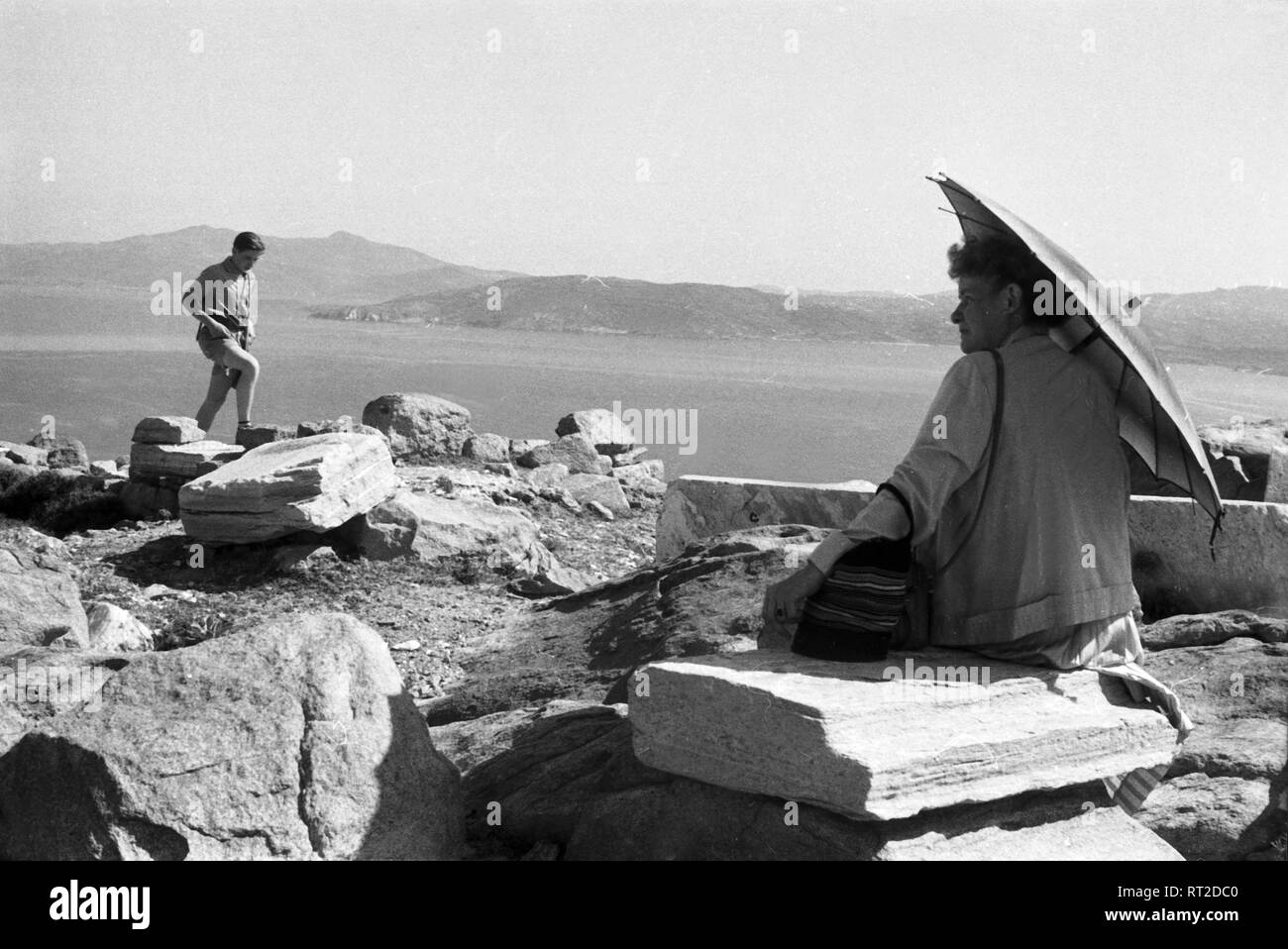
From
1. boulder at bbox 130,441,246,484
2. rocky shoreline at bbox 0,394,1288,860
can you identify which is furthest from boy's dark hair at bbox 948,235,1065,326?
boulder at bbox 130,441,246,484

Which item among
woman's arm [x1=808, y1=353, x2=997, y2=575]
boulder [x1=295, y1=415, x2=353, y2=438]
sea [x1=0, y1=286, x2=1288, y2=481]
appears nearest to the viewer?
woman's arm [x1=808, y1=353, x2=997, y2=575]

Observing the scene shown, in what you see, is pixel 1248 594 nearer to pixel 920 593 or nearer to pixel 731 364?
pixel 920 593

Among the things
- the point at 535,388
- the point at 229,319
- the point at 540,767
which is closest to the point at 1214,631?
the point at 540,767

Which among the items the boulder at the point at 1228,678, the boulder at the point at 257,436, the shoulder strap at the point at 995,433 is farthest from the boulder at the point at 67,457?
the shoulder strap at the point at 995,433

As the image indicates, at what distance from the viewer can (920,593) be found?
4.02m

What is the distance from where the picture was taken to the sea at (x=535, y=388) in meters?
32.0

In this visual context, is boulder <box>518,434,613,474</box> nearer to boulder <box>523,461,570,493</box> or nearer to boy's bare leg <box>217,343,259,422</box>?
boulder <box>523,461,570,493</box>

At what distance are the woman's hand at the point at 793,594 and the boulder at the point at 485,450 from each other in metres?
10.8

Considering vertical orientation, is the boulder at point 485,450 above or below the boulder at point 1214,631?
above

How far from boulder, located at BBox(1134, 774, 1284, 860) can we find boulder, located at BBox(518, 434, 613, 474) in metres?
11.1

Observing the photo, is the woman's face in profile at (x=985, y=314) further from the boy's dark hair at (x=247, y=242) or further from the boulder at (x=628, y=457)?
the boulder at (x=628, y=457)

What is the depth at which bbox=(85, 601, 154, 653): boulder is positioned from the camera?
7175 millimetres

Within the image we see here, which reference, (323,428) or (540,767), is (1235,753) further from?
(323,428)

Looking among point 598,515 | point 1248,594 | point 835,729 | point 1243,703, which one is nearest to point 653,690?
point 835,729
